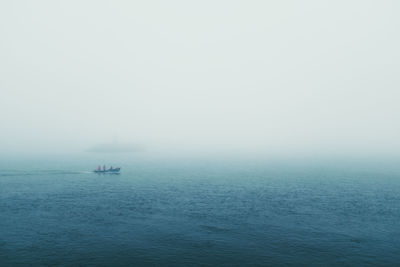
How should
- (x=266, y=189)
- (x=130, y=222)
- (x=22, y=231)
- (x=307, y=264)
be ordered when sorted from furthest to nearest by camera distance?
1. (x=266, y=189)
2. (x=130, y=222)
3. (x=22, y=231)
4. (x=307, y=264)

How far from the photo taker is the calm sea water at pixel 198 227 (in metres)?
56.1

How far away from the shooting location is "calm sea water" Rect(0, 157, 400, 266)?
2207 inches

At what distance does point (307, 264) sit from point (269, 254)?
27.5ft

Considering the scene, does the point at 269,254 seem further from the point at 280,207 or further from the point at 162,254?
the point at 280,207

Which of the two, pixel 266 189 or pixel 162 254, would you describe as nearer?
pixel 162 254

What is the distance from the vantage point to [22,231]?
225ft

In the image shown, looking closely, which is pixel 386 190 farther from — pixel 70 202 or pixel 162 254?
pixel 70 202

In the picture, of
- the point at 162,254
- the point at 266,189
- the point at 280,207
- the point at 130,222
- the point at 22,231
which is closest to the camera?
the point at 162,254

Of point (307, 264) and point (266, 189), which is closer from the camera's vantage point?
point (307, 264)

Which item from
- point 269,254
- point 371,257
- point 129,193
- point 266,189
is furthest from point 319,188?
point 129,193

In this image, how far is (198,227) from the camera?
73812 mm

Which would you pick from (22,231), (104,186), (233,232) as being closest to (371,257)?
(233,232)

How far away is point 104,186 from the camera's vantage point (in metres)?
138

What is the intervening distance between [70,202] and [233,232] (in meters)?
69.9
